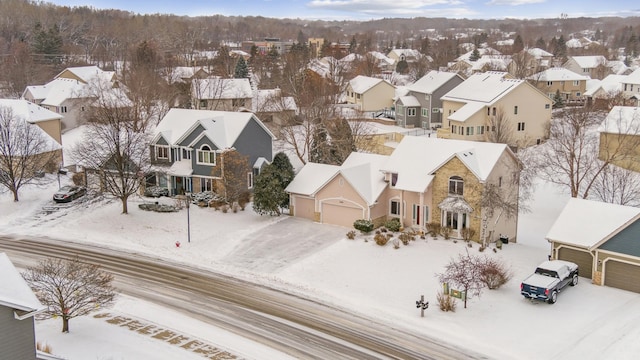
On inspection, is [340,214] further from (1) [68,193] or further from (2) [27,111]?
(2) [27,111]

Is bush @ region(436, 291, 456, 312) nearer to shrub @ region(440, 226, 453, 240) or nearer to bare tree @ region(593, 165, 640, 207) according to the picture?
shrub @ region(440, 226, 453, 240)

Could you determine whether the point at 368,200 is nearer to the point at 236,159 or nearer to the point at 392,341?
the point at 236,159

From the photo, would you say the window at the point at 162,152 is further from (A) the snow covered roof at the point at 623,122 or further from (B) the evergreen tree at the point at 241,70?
(B) the evergreen tree at the point at 241,70

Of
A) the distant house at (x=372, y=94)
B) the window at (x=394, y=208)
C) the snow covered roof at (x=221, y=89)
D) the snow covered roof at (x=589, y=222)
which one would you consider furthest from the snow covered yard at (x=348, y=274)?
the distant house at (x=372, y=94)

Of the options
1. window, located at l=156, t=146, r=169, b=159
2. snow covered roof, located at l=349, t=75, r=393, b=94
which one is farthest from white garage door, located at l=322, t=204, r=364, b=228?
snow covered roof, located at l=349, t=75, r=393, b=94

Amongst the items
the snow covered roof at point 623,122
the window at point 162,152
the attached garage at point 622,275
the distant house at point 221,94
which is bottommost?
the attached garage at point 622,275

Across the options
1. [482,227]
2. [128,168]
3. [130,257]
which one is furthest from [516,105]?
[130,257]
